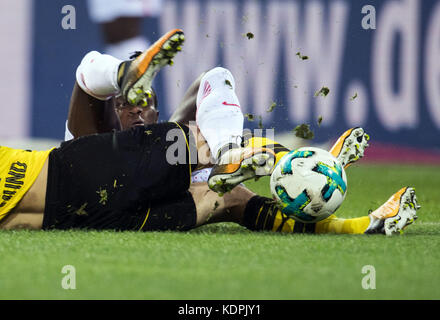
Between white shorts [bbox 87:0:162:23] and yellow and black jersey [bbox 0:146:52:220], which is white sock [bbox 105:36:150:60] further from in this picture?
yellow and black jersey [bbox 0:146:52:220]

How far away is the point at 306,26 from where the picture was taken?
8.03 meters

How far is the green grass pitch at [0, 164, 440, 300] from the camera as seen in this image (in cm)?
230

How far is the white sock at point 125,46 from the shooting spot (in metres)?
7.52

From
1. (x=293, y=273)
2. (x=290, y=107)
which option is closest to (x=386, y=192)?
(x=290, y=107)

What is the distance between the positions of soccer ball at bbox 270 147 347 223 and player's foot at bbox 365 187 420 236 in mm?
250

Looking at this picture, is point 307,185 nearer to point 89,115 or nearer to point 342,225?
point 342,225

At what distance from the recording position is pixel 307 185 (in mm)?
3367

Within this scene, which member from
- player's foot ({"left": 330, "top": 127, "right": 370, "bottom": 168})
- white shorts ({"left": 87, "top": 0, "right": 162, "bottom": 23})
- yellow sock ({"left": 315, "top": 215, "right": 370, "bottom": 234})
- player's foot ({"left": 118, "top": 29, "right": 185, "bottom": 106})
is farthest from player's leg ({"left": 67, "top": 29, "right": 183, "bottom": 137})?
white shorts ({"left": 87, "top": 0, "right": 162, "bottom": 23})

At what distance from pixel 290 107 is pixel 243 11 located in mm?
1146

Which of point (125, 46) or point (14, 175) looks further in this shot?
point (125, 46)

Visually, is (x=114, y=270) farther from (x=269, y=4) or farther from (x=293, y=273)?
(x=269, y=4)

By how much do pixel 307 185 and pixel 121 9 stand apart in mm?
4785

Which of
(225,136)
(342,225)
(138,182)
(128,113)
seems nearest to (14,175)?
(138,182)

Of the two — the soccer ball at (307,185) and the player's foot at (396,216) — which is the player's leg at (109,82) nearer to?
the soccer ball at (307,185)
